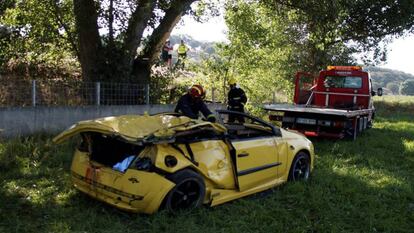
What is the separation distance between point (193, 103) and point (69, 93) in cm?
376

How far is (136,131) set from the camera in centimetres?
488

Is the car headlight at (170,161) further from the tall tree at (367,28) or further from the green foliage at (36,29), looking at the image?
the tall tree at (367,28)

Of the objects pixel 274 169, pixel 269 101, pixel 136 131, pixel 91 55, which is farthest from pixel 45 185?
pixel 269 101

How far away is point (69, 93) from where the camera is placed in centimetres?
982

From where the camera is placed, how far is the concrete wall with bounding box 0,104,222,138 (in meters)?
8.76

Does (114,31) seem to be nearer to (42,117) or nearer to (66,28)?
(66,28)

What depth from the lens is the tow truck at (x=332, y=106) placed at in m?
10.9

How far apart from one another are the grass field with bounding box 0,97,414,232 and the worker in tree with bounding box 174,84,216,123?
6.54 feet

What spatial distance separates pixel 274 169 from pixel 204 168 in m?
1.51

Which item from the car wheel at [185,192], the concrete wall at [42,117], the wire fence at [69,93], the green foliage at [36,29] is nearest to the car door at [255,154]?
the car wheel at [185,192]

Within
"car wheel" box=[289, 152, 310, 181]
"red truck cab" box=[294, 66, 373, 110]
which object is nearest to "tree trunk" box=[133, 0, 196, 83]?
"red truck cab" box=[294, 66, 373, 110]

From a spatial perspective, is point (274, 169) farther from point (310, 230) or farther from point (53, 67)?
point (53, 67)

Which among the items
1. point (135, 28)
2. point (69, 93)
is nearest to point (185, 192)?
point (69, 93)

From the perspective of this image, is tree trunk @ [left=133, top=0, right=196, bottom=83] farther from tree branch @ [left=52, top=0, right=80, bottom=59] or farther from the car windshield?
the car windshield
